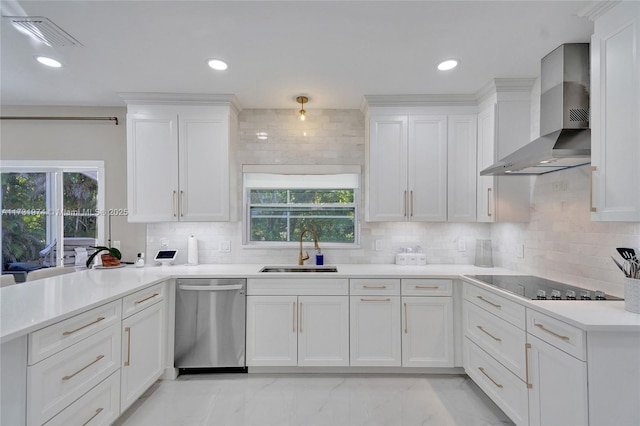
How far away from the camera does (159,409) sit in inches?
89.4

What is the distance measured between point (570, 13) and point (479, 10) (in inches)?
21.6

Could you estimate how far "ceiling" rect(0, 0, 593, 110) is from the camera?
178 cm

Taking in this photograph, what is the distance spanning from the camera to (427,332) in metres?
2.71

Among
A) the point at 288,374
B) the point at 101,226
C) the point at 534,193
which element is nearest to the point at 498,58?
the point at 534,193

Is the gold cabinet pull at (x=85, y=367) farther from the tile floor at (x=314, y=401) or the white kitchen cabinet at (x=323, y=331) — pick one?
the white kitchen cabinet at (x=323, y=331)

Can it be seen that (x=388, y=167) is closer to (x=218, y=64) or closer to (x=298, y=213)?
(x=298, y=213)

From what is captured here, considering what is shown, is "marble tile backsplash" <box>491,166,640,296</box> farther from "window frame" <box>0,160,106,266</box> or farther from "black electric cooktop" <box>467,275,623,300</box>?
"window frame" <box>0,160,106,266</box>

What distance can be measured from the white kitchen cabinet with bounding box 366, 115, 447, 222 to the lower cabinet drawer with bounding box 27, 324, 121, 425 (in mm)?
2350

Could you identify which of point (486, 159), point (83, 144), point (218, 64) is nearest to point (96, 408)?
point (218, 64)

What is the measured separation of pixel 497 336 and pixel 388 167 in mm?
1691

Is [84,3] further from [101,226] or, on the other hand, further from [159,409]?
[159,409]

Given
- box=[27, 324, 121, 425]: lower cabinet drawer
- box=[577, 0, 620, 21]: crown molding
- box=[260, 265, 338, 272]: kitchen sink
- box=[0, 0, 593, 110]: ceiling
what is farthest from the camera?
box=[260, 265, 338, 272]: kitchen sink

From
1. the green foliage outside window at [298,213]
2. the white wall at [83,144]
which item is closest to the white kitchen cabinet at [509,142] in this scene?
the green foliage outside window at [298,213]

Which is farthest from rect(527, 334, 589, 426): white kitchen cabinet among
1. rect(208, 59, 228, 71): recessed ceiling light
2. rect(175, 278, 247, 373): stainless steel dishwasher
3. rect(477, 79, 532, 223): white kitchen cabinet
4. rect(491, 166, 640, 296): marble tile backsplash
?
rect(208, 59, 228, 71): recessed ceiling light
